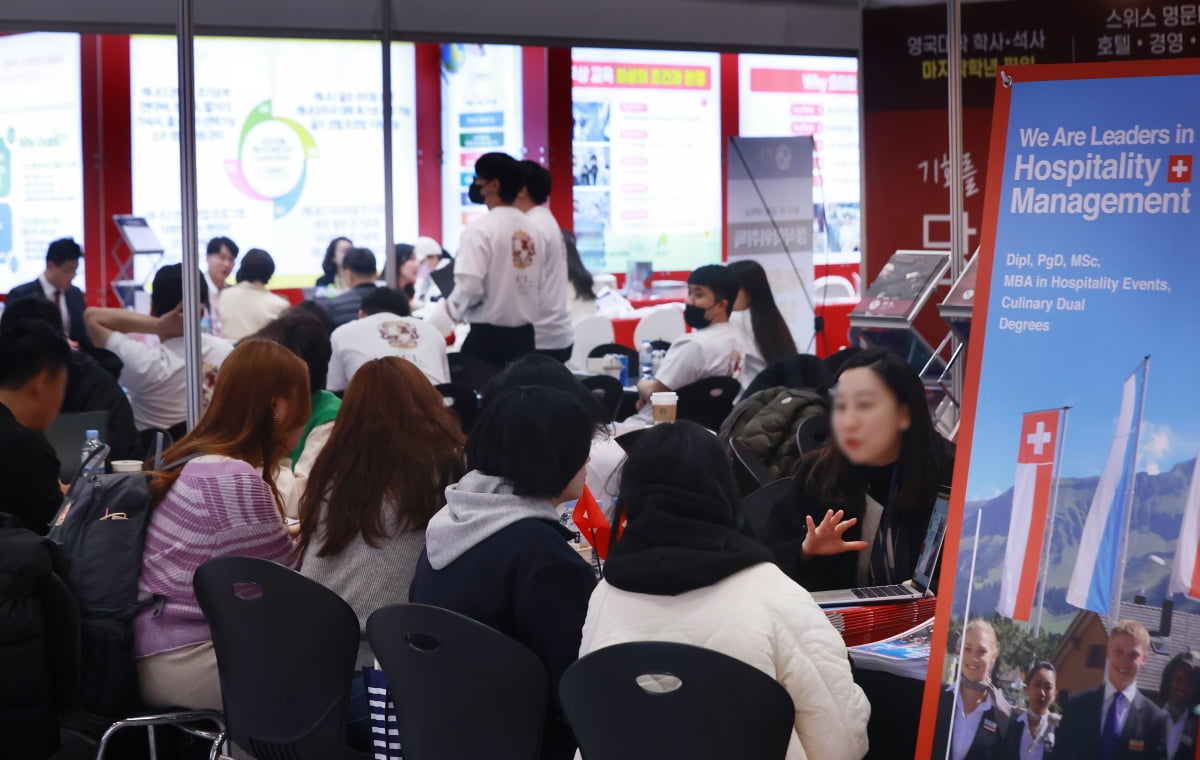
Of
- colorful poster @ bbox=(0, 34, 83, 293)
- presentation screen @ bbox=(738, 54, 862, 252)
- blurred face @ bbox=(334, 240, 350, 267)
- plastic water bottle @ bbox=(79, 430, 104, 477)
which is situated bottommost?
plastic water bottle @ bbox=(79, 430, 104, 477)

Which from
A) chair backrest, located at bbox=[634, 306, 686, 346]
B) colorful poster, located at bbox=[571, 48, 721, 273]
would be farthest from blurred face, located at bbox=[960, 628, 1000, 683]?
colorful poster, located at bbox=[571, 48, 721, 273]

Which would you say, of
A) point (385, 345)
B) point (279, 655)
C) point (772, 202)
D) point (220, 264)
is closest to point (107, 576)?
point (279, 655)

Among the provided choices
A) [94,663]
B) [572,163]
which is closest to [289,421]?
[94,663]

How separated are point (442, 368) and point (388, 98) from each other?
210cm

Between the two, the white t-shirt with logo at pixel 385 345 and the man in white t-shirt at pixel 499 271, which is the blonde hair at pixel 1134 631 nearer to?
the white t-shirt with logo at pixel 385 345

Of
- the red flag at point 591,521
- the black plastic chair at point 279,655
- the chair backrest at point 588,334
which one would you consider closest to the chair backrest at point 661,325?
the chair backrest at point 588,334

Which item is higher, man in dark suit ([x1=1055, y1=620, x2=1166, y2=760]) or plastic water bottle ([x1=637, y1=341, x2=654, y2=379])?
plastic water bottle ([x1=637, y1=341, x2=654, y2=379])

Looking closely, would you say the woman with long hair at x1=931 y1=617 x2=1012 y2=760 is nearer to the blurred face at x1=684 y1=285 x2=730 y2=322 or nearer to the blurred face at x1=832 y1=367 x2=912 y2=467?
Result: the blurred face at x1=832 y1=367 x2=912 y2=467

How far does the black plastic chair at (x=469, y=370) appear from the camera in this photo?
569 cm

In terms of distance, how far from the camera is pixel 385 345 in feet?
16.7

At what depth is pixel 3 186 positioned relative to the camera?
9.09 m

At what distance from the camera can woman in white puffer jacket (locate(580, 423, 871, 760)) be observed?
6.38ft

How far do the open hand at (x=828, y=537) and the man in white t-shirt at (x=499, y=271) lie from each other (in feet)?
10.0

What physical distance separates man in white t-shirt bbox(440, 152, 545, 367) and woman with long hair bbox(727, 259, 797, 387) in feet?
3.06
